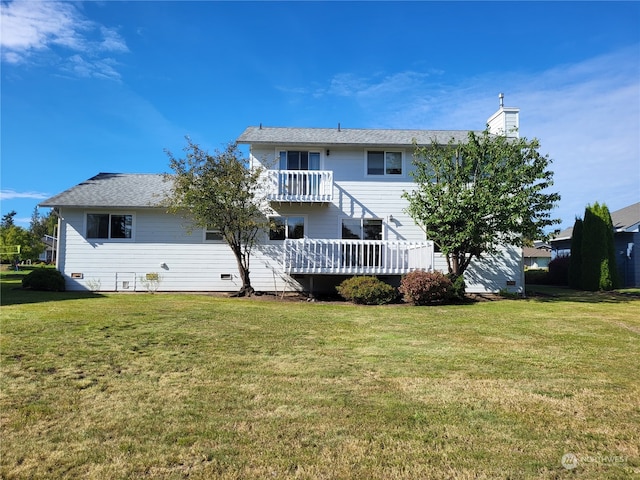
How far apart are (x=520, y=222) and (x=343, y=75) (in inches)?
340

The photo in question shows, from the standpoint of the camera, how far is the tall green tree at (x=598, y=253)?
62.3ft

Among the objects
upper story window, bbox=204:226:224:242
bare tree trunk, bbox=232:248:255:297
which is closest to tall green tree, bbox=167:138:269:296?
bare tree trunk, bbox=232:248:255:297

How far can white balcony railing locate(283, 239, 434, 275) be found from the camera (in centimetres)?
1463

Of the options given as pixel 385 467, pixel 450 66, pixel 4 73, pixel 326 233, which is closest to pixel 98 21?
pixel 4 73

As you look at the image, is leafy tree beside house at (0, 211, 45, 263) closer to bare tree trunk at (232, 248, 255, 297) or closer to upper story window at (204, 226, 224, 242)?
upper story window at (204, 226, 224, 242)

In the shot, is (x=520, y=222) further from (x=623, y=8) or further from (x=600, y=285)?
(x=600, y=285)

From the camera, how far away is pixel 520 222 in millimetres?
13562

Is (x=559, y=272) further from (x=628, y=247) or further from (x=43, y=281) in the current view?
(x=43, y=281)

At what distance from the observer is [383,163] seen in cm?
1708

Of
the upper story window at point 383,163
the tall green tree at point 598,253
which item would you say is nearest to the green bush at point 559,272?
the tall green tree at point 598,253

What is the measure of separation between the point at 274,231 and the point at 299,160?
10.0ft

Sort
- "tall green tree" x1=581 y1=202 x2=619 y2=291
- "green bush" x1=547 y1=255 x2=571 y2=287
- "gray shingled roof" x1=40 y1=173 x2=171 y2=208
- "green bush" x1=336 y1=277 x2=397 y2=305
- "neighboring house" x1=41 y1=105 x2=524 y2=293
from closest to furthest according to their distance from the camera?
"green bush" x1=336 y1=277 x2=397 y2=305, "gray shingled roof" x1=40 y1=173 x2=171 y2=208, "neighboring house" x1=41 y1=105 x2=524 y2=293, "tall green tree" x1=581 y1=202 x2=619 y2=291, "green bush" x1=547 y1=255 x2=571 y2=287

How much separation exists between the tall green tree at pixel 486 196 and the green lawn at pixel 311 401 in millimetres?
5899

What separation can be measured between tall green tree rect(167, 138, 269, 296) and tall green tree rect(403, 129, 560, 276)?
19.6 ft
